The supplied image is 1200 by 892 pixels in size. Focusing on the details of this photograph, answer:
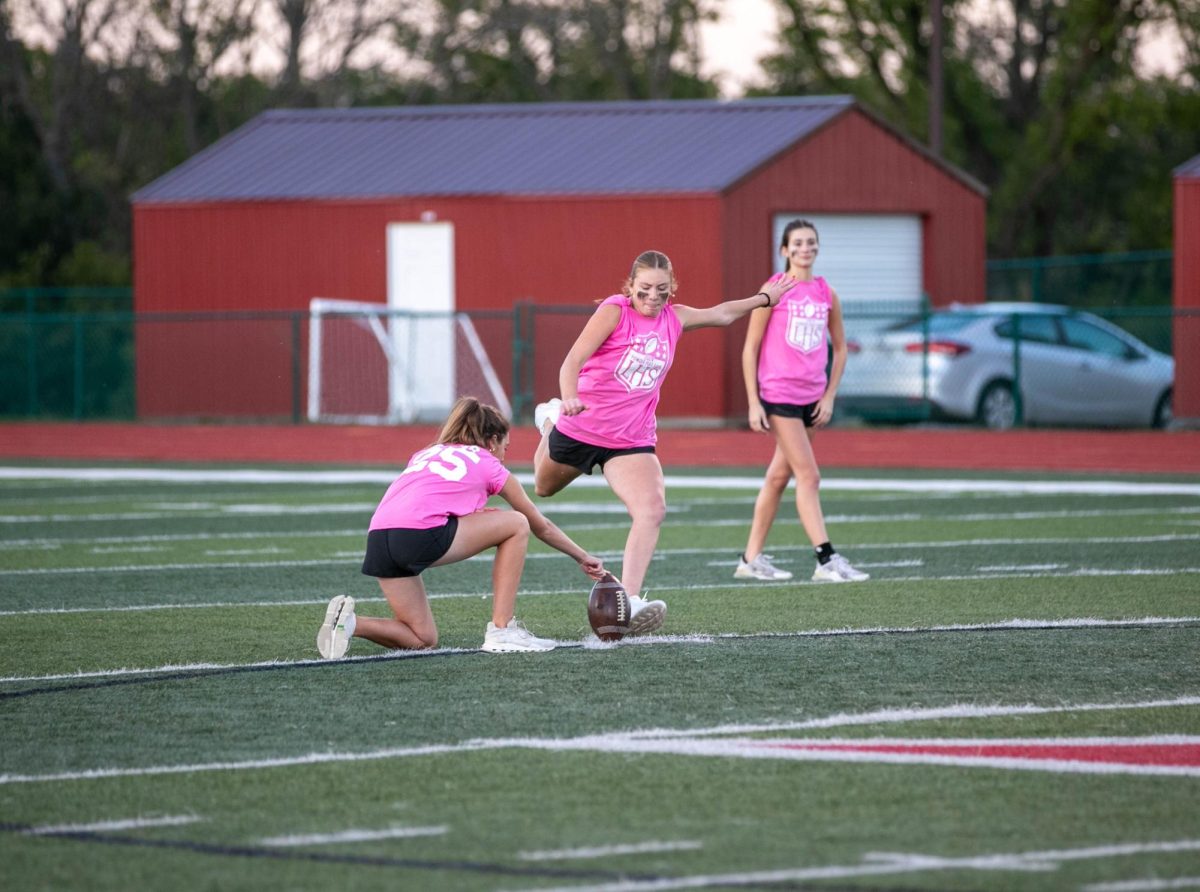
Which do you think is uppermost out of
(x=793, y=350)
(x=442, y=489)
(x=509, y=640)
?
(x=793, y=350)

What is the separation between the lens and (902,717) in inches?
274

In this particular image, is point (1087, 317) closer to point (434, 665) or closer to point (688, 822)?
point (434, 665)

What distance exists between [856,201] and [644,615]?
2122 cm

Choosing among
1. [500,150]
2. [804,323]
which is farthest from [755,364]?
[500,150]

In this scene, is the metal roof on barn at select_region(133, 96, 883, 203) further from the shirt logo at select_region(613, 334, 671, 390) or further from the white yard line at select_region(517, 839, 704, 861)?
the white yard line at select_region(517, 839, 704, 861)

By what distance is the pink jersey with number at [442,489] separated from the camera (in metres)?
8.27

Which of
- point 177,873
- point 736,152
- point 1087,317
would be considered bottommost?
point 177,873

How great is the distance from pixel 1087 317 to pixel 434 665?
19194 mm

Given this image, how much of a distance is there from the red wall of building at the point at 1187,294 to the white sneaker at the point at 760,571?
15789 millimetres

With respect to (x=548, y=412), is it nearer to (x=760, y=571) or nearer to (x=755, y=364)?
(x=755, y=364)

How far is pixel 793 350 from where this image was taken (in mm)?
11188

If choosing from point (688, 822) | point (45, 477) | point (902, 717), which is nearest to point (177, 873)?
point (688, 822)

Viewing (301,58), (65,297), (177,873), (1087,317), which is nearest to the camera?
(177,873)

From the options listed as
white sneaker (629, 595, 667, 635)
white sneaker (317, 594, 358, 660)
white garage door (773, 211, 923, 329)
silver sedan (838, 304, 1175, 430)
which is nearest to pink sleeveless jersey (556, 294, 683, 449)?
white sneaker (629, 595, 667, 635)
